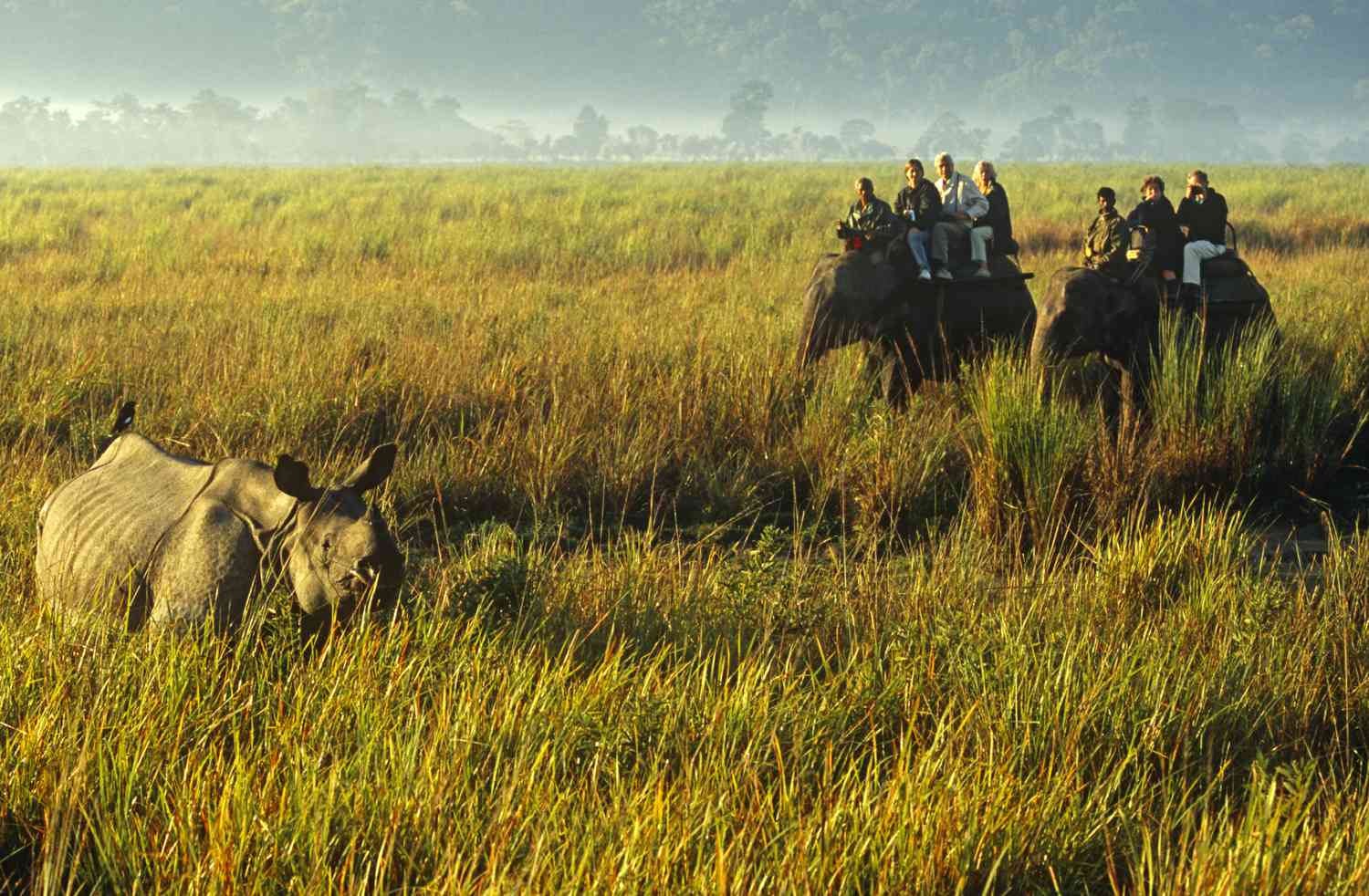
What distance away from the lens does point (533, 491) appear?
20.8 feet

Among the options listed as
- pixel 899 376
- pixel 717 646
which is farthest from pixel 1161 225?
pixel 717 646

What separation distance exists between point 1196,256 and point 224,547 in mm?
6622

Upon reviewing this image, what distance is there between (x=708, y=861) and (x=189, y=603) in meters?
1.54

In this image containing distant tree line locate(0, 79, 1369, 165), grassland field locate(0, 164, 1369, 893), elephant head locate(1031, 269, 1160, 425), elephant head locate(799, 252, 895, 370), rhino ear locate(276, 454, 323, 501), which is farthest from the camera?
distant tree line locate(0, 79, 1369, 165)

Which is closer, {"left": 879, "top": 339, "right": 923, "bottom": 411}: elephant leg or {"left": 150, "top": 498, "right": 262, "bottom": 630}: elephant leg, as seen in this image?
{"left": 150, "top": 498, "right": 262, "bottom": 630}: elephant leg

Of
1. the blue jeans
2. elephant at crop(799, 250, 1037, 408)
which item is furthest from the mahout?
the blue jeans

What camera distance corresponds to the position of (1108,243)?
27.4ft

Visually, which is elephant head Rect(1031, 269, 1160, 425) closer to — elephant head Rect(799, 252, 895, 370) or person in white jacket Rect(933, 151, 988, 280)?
person in white jacket Rect(933, 151, 988, 280)

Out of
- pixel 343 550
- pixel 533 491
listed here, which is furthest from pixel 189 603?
pixel 533 491

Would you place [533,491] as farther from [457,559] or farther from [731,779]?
[731,779]

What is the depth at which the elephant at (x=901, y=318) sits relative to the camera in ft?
26.4

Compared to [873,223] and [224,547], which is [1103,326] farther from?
[224,547]

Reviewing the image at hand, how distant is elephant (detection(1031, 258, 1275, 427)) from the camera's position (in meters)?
7.81

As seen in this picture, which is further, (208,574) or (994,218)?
(994,218)
